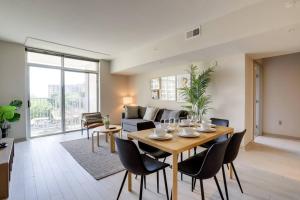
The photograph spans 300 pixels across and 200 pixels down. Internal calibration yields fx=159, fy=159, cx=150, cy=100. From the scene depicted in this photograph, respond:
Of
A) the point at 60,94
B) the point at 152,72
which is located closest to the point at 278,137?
the point at 152,72

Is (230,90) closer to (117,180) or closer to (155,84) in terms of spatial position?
(155,84)

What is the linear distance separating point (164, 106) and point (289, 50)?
134 inches

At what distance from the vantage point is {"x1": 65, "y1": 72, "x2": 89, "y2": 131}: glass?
5.35 m

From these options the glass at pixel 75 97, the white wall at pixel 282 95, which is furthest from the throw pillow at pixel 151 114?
the white wall at pixel 282 95

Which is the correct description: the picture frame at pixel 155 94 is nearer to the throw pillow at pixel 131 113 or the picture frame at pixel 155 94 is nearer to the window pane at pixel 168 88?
the window pane at pixel 168 88

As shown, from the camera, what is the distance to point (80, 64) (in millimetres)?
5605

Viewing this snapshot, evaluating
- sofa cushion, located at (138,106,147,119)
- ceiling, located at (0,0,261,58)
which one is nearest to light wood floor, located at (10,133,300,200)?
ceiling, located at (0,0,261,58)

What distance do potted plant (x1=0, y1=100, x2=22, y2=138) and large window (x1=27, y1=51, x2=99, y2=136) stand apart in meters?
0.65

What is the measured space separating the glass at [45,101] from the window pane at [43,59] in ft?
0.66

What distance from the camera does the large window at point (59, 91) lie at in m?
4.74

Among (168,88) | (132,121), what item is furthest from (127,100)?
(168,88)

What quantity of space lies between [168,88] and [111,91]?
2.38 metres

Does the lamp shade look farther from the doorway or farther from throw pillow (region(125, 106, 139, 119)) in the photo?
the doorway

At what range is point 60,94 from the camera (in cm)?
518
